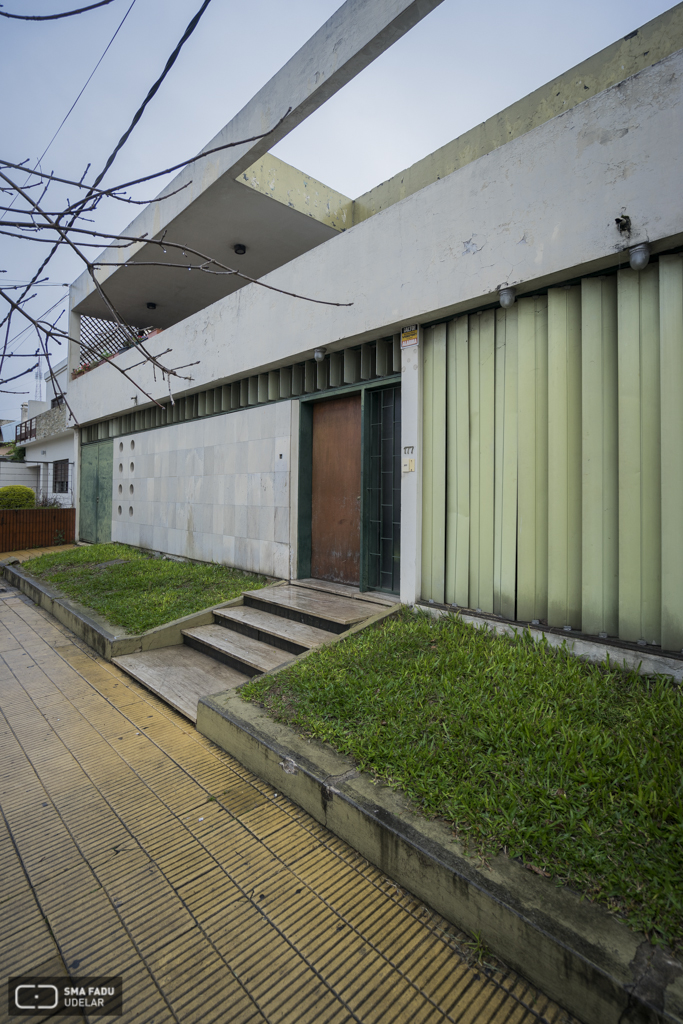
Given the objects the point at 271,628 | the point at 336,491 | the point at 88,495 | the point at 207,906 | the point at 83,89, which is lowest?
the point at 207,906

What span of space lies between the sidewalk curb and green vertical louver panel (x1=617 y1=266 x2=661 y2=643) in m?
2.07

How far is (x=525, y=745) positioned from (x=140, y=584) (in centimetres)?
569

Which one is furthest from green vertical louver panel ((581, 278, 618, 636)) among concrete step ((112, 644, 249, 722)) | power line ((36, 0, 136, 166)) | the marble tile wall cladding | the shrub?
the shrub

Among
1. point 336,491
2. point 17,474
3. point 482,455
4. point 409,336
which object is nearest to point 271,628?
point 336,491

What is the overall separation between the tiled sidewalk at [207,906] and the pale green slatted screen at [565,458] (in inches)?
91.6

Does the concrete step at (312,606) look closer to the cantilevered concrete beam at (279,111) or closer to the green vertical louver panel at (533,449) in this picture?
A: the green vertical louver panel at (533,449)

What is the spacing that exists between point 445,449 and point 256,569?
3361 millimetres

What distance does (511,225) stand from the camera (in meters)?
3.70

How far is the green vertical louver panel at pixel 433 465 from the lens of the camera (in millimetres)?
4457

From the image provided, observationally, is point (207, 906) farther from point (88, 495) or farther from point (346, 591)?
point (88, 495)

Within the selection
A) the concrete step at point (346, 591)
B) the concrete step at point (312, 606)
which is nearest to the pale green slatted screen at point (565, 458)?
the concrete step at point (346, 591)

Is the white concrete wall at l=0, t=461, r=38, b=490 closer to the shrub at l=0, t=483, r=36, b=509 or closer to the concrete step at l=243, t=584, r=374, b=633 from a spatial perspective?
the shrub at l=0, t=483, r=36, b=509

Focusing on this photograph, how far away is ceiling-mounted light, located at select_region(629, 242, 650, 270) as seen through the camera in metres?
3.07

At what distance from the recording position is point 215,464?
24.8 feet
